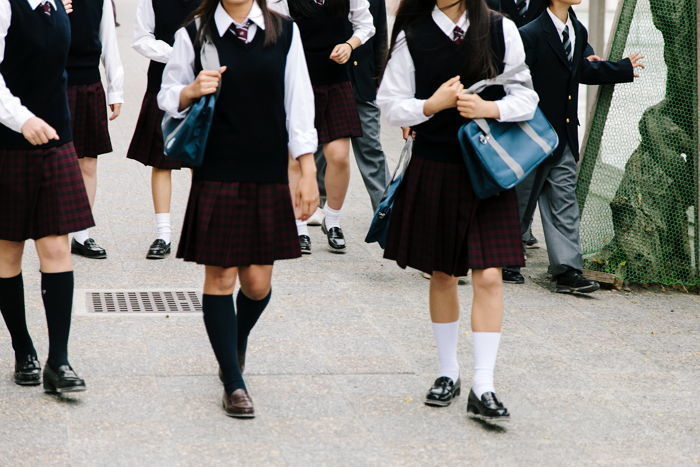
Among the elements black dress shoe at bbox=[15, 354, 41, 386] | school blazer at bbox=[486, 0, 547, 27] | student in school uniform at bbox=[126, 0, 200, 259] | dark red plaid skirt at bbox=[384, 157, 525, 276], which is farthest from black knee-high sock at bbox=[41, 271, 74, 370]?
school blazer at bbox=[486, 0, 547, 27]

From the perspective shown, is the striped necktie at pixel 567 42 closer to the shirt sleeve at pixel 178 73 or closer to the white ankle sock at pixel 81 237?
the shirt sleeve at pixel 178 73

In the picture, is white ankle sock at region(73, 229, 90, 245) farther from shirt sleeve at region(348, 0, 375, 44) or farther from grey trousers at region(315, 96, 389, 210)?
shirt sleeve at region(348, 0, 375, 44)

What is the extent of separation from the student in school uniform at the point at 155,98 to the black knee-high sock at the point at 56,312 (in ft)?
7.91

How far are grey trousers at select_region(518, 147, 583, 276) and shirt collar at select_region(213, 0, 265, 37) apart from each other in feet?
9.36

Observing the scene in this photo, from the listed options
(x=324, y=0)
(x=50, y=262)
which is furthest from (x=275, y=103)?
(x=324, y=0)

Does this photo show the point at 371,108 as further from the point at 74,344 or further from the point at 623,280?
the point at 74,344

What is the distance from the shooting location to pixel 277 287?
272 inches

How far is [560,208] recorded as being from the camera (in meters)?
7.14

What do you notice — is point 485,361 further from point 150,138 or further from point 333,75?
point 150,138

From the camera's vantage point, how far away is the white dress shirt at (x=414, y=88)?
15.6ft

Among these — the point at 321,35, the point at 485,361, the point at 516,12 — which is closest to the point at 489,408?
the point at 485,361

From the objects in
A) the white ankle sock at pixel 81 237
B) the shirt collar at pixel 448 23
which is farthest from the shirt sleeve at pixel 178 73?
the white ankle sock at pixel 81 237

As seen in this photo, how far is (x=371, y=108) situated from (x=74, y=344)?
3.11 meters

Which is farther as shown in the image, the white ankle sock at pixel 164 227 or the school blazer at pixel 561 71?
the white ankle sock at pixel 164 227
